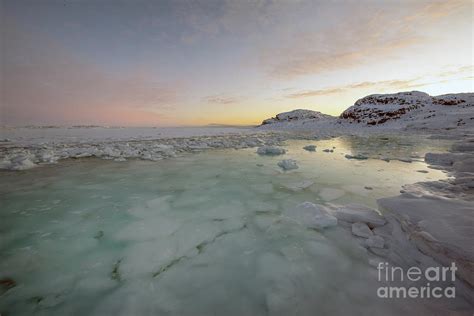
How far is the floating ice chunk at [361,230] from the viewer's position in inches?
80.7

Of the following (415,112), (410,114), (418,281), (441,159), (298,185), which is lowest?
(418,281)

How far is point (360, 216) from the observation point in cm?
230

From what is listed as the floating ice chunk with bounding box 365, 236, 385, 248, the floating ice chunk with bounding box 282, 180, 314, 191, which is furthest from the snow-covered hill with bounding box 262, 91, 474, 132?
the floating ice chunk with bounding box 365, 236, 385, 248

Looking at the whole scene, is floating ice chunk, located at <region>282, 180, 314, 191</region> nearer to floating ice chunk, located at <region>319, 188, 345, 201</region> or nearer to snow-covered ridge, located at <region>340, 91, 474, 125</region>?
floating ice chunk, located at <region>319, 188, 345, 201</region>

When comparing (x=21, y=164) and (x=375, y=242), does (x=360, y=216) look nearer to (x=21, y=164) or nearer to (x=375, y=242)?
(x=375, y=242)

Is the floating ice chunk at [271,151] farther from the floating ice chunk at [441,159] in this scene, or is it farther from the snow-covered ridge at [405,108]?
the snow-covered ridge at [405,108]

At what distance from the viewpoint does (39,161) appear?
582cm

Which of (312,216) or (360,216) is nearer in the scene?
(360,216)

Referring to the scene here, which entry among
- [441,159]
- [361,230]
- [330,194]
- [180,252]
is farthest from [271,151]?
[180,252]

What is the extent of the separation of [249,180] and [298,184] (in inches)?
40.0

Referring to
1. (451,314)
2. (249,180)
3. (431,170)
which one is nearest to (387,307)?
(451,314)

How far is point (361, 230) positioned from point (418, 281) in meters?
0.65

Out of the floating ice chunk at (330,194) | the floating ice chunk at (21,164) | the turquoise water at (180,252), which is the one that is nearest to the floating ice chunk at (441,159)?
the turquoise water at (180,252)

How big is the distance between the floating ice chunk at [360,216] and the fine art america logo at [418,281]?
650mm
